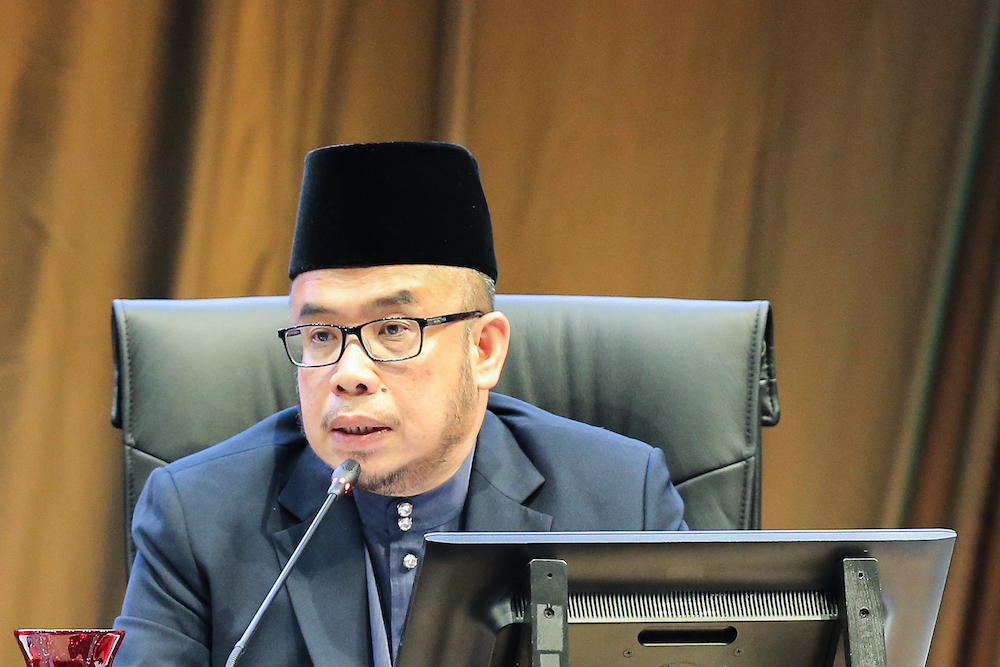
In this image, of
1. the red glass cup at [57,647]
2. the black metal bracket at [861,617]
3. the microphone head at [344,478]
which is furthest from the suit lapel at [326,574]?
the black metal bracket at [861,617]

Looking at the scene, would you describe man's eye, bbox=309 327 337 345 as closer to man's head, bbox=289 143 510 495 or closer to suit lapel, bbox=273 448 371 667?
man's head, bbox=289 143 510 495

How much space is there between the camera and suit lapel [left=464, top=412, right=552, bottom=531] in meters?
1.58

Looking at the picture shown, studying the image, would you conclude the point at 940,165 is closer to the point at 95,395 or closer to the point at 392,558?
the point at 392,558

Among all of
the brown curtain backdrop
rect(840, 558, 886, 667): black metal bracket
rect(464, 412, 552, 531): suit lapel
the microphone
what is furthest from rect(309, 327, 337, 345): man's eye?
the brown curtain backdrop

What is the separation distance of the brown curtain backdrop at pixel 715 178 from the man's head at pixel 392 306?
975 millimetres


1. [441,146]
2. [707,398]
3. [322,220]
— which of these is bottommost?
[707,398]

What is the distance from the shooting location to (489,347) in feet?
5.28

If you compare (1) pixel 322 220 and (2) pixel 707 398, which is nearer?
(1) pixel 322 220

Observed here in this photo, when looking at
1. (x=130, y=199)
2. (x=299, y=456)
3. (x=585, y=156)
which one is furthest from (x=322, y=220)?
(x=585, y=156)

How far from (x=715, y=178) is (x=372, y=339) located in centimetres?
142

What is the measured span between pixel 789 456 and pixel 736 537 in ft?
5.85

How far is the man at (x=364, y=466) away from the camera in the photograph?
1433 mm

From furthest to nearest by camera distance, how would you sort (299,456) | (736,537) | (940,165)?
(940,165) → (299,456) → (736,537)

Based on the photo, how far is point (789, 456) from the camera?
2633 mm
